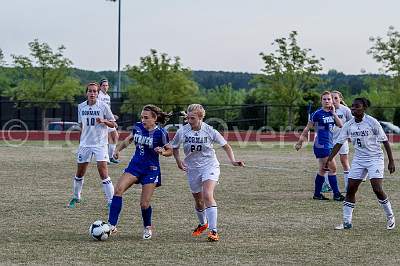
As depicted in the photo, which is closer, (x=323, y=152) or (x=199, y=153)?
(x=199, y=153)

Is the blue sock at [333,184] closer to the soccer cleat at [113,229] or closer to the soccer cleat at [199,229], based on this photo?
the soccer cleat at [199,229]

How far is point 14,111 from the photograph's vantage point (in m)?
52.8

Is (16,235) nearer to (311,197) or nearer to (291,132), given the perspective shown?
(311,197)

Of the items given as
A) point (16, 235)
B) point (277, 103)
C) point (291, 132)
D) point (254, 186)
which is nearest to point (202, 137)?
point (16, 235)

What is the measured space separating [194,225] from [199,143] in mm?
1510

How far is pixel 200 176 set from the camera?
10188 millimetres

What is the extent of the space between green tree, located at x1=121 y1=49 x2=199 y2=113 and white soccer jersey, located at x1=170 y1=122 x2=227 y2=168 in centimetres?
4497

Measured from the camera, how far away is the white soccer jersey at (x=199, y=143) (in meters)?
10.1

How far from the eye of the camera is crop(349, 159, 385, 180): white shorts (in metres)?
10.7

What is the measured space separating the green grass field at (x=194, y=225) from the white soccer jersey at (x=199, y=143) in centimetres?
95

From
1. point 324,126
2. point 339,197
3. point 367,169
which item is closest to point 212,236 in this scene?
point 367,169

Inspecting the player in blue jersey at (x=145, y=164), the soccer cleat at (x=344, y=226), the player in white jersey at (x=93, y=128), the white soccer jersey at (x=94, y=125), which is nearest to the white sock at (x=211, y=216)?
the player in blue jersey at (x=145, y=164)

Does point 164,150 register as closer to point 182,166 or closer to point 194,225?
point 182,166

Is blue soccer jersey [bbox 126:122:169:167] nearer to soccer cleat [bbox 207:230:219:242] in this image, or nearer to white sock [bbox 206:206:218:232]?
white sock [bbox 206:206:218:232]
